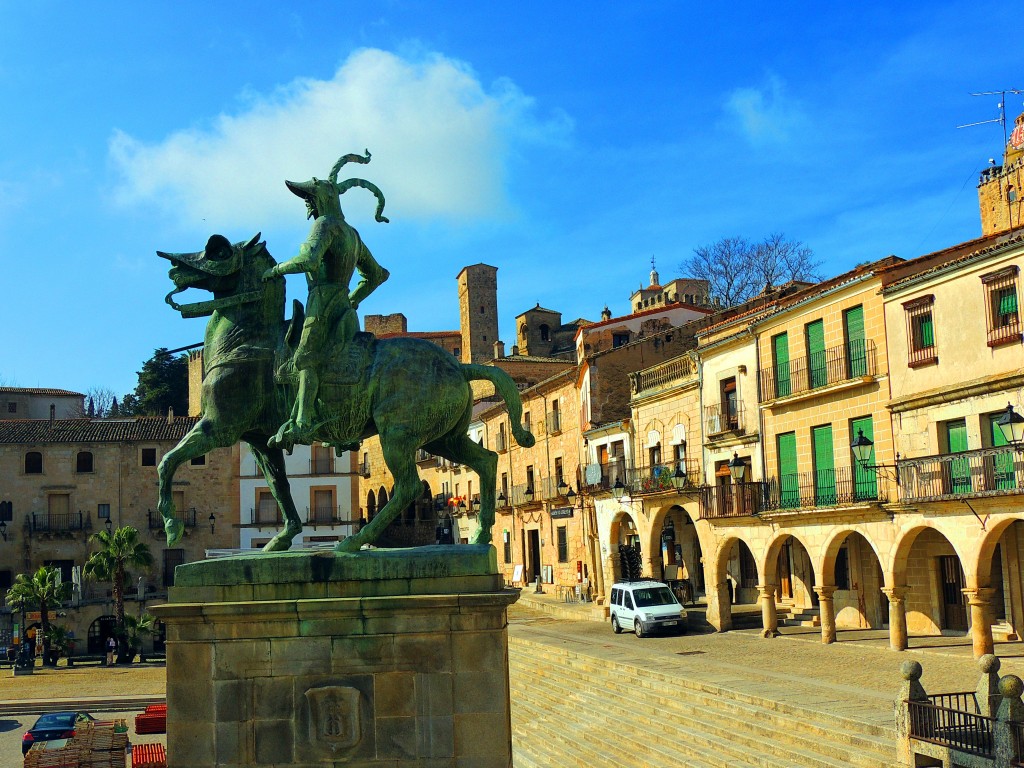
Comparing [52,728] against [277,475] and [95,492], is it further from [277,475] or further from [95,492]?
[95,492]

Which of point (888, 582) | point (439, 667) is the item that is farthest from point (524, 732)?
point (439, 667)

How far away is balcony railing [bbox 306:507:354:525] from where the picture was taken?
56.1 metres

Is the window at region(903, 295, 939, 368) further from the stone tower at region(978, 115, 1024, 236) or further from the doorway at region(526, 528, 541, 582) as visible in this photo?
the doorway at region(526, 528, 541, 582)

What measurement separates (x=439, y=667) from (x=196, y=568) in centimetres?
207

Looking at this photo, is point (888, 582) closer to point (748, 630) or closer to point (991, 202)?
point (748, 630)

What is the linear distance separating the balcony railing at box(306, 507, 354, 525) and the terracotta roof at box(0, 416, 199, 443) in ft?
26.1

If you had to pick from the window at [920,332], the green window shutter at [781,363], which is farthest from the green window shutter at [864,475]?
the green window shutter at [781,363]

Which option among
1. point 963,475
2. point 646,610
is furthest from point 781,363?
point 646,610

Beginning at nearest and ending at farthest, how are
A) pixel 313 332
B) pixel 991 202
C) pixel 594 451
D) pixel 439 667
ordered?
pixel 439 667
pixel 313 332
pixel 991 202
pixel 594 451

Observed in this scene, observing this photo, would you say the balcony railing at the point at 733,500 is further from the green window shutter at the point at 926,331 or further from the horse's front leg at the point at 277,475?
the horse's front leg at the point at 277,475

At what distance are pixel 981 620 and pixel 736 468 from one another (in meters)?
10.1

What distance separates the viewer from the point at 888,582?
84.3 feet

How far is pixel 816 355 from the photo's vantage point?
96.5 feet

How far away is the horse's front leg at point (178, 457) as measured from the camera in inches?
340
